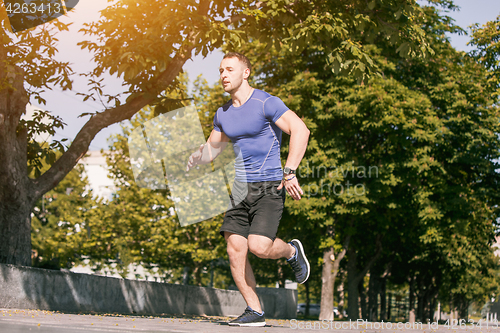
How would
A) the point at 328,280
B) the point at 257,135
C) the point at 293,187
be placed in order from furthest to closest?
the point at 328,280, the point at 257,135, the point at 293,187

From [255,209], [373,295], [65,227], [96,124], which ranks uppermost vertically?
[96,124]

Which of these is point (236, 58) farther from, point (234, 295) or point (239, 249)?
point (234, 295)

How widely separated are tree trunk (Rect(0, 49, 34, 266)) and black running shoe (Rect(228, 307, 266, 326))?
500 centimetres

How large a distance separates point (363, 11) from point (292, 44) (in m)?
1.47

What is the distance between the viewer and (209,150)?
4.88 metres

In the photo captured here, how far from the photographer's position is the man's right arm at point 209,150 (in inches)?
191

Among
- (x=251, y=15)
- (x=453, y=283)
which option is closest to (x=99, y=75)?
(x=251, y=15)

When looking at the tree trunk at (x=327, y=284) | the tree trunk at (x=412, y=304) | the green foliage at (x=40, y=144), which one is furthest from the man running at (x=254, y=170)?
the tree trunk at (x=412, y=304)

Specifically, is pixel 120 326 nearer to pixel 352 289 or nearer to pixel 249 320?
pixel 249 320

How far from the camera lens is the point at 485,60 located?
16.4 meters

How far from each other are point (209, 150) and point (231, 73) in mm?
752

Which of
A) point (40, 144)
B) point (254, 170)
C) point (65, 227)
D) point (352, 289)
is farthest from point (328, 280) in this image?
point (65, 227)

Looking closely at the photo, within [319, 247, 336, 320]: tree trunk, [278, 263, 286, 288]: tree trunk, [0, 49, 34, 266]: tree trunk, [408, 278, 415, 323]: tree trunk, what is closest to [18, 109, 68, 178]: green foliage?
[0, 49, 34, 266]: tree trunk

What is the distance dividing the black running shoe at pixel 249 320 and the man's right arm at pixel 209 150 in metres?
1.39
